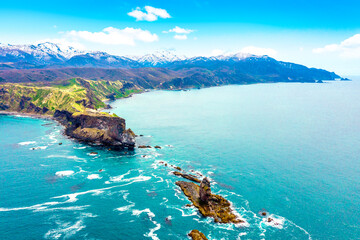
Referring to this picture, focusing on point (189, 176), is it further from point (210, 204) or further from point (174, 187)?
point (210, 204)

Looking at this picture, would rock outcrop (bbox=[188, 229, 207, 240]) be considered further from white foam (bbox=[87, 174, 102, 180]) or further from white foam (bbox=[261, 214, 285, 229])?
white foam (bbox=[87, 174, 102, 180])

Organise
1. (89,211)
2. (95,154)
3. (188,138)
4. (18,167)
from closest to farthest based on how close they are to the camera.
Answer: (89,211), (18,167), (95,154), (188,138)

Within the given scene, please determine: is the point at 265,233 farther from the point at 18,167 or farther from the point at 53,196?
the point at 18,167

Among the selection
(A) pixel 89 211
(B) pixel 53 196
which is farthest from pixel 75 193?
(A) pixel 89 211

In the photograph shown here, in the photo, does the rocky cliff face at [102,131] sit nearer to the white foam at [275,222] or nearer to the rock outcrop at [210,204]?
the rock outcrop at [210,204]

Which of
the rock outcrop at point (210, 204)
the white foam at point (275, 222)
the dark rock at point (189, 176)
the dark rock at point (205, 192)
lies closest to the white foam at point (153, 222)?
the rock outcrop at point (210, 204)

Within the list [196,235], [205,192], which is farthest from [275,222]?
[196,235]
